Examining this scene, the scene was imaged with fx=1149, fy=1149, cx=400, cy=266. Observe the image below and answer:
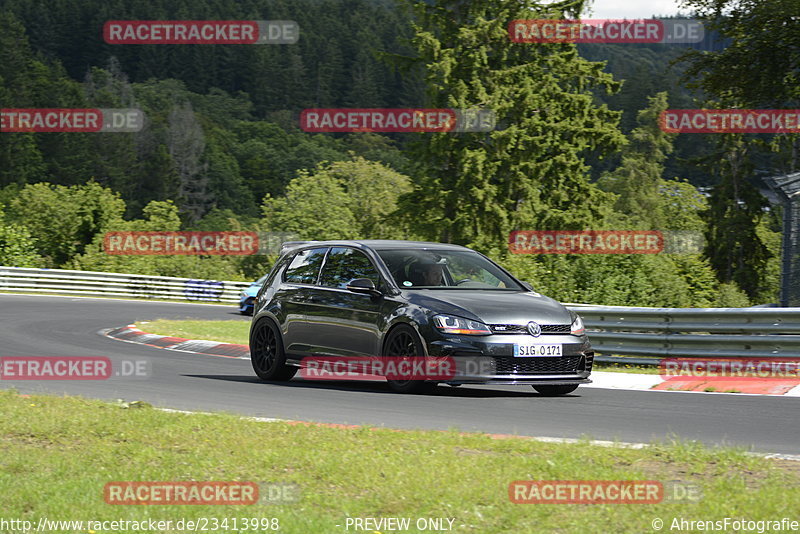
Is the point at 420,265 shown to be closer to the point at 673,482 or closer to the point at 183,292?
the point at 673,482

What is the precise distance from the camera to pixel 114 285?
151ft

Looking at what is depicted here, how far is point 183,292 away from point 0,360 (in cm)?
2980

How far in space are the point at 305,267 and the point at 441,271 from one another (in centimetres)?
197

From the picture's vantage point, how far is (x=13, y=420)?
904cm

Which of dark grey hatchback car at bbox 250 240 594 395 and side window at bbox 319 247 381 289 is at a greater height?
side window at bbox 319 247 381 289

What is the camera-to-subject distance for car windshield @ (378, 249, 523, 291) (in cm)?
1254

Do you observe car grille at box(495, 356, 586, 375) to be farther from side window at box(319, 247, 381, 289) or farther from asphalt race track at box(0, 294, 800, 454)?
side window at box(319, 247, 381, 289)

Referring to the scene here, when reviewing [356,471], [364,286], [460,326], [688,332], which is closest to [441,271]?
[364,286]

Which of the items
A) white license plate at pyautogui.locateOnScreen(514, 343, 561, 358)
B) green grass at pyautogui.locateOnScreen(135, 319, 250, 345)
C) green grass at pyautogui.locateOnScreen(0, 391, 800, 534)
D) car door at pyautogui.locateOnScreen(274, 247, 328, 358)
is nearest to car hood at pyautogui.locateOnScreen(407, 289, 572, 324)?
white license plate at pyautogui.locateOnScreen(514, 343, 561, 358)

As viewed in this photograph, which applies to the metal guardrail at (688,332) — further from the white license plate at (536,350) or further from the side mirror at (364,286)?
the side mirror at (364,286)

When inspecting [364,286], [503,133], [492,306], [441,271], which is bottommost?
[492,306]

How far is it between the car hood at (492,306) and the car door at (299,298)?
176cm

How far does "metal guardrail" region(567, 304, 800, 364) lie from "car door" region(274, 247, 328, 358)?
4.39 meters

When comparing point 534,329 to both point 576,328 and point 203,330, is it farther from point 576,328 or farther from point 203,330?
point 203,330
